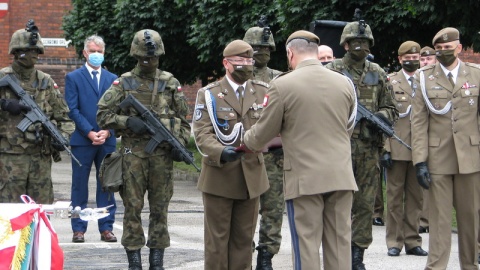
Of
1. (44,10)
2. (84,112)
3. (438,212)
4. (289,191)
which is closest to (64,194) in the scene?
(84,112)

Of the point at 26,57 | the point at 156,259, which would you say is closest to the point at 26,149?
the point at 26,57

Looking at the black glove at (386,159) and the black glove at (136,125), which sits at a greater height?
the black glove at (136,125)

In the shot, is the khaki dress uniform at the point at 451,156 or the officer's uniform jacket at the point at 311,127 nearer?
the officer's uniform jacket at the point at 311,127

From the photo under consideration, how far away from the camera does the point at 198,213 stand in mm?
15758

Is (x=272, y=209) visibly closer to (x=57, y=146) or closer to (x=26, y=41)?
(x=57, y=146)

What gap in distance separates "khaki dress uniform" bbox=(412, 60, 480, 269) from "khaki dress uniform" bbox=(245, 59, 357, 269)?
2.19m

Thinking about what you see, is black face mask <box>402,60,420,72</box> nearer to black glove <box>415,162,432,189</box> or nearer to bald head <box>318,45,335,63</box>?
bald head <box>318,45,335,63</box>

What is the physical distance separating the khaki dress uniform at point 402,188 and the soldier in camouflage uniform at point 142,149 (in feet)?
10.00

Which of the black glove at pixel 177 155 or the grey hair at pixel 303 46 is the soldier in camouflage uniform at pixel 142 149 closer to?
the black glove at pixel 177 155

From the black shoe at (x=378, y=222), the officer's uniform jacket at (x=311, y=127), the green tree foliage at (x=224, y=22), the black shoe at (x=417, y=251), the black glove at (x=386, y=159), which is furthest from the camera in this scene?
the green tree foliage at (x=224, y=22)

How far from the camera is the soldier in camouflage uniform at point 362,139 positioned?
33.0 ft

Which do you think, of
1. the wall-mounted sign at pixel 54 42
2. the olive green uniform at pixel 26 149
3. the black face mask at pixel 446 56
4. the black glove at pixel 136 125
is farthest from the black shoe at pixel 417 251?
the wall-mounted sign at pixel 54 42

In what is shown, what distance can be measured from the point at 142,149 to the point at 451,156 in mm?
2809

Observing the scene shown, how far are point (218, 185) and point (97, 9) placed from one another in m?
21.0
